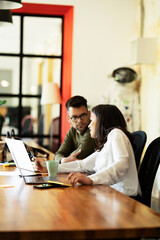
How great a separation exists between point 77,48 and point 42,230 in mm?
5560

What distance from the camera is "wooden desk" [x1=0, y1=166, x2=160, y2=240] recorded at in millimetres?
1251

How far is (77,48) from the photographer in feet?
21.7

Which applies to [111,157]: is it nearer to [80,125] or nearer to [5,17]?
[80,125]

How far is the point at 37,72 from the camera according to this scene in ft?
23.4

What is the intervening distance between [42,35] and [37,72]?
2.02 ft

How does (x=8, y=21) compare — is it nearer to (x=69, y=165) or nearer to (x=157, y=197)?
(x=69, y=165)

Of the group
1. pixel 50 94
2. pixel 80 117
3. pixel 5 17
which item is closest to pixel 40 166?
pixel 80 117

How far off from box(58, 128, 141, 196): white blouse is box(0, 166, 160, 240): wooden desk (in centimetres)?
26

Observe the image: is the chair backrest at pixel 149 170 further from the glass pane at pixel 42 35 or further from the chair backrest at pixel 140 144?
the glass pane at pixel 42 35

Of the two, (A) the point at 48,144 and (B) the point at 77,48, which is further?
(A) the point at 48,144

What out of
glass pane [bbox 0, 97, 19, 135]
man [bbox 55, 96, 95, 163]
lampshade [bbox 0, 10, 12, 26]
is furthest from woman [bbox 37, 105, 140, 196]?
glass pane [bbox 0, 97, 19, 135]

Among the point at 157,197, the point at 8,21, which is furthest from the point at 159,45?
the point at 8,21

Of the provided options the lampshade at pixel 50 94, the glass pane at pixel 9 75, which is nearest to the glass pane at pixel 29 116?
the glass pane at pixel 9 75

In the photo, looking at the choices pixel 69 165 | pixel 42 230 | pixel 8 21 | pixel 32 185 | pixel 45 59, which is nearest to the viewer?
pixel 42 230
